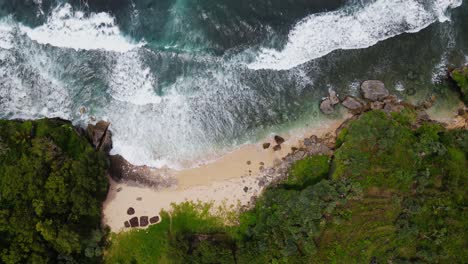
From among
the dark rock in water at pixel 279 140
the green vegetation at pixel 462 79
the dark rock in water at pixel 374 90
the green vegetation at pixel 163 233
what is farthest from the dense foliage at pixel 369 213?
the dark rock in water at pixel 279 140

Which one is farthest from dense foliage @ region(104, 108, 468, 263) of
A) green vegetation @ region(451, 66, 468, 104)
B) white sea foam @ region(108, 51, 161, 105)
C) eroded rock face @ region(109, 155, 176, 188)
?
white sea foam @ region(108, 51, 161, 105)

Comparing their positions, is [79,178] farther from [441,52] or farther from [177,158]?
[441,52]

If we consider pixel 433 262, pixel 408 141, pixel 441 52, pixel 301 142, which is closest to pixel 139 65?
pixel 301 142

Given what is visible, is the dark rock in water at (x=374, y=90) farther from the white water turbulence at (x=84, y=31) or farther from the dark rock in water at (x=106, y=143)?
the dark rock in water at (x=106, y=143)

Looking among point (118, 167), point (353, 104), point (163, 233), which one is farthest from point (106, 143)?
point (353, 104)

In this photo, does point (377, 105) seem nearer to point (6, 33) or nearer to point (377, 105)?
point (377, 105)

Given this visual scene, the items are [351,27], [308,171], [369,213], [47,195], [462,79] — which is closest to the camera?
[47,195]
